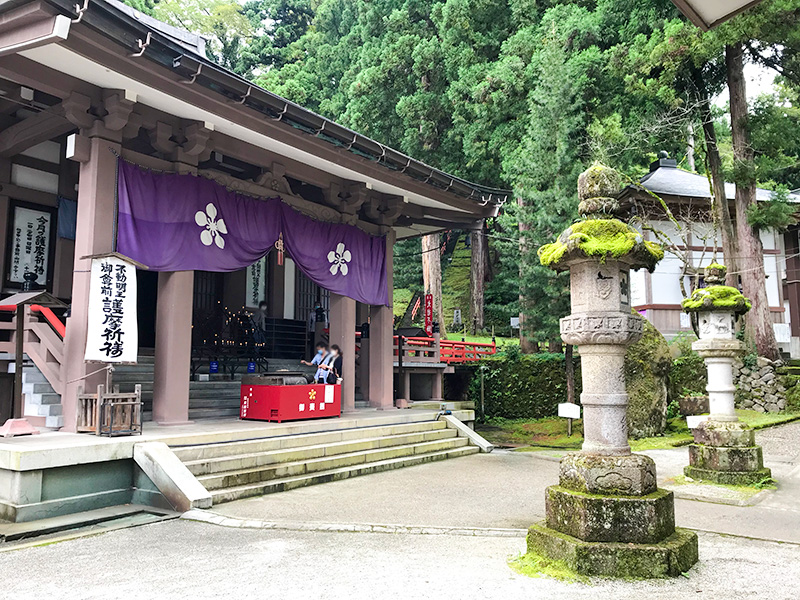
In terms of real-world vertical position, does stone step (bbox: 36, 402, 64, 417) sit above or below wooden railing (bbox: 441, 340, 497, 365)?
below

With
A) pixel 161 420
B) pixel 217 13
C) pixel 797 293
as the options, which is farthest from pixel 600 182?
pixel 217 13

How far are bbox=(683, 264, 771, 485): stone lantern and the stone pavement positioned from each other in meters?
0.64

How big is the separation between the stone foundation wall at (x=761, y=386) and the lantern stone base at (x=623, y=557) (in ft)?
52.4

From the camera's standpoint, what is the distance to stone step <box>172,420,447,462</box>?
7750 millimetres

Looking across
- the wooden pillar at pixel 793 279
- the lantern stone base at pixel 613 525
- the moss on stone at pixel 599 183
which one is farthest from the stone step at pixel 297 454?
the wooden pillar at pixel 793 279

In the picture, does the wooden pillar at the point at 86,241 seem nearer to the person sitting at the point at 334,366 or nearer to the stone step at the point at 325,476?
the stone step at the point at 325,476

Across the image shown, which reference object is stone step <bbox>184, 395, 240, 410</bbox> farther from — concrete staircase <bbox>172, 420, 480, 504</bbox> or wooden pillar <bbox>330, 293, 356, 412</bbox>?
concrete staircase <bbox>172, 420, 480, 504</bbox>

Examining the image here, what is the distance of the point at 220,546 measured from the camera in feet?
17.7

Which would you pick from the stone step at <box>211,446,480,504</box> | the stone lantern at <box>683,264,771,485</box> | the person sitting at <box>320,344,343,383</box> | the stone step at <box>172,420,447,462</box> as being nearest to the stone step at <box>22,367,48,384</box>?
the stone step at <box>172,420,447,462</box>

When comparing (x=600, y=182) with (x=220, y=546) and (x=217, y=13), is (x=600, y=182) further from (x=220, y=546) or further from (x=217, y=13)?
(x=217, y=13)

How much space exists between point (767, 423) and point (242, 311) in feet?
45.8

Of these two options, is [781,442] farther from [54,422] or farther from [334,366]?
[54,422]

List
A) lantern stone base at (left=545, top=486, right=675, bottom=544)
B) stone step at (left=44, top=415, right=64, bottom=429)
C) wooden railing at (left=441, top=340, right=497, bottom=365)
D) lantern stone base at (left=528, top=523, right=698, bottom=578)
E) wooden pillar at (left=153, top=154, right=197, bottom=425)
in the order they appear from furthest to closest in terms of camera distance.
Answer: wooden railing at (left=441, top=340, right=497, bottom=365) → wooden pillar at (left=153, top=154, right=197, bottom=425) → stone step at (left=44, top=415, right=64, bottom=429) → lantern stone base at (left=545, top=486, right=675, bottom=544) → lantern stone base at (left=528, top=523, right=698, bottom=578)

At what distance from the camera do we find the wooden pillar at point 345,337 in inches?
484
